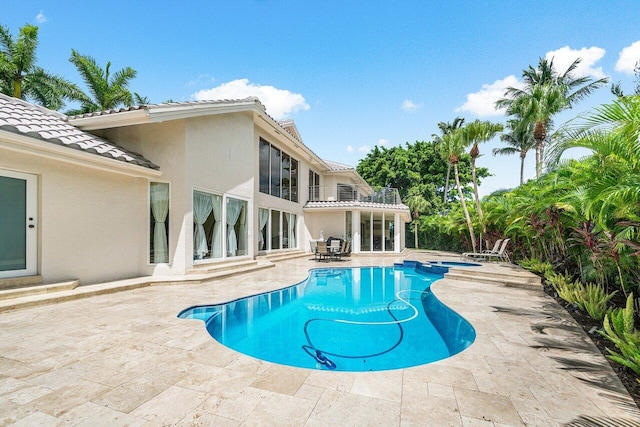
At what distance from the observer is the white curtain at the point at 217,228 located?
35.3ft

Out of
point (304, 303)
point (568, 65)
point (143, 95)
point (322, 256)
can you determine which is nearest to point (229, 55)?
point (322, 256)

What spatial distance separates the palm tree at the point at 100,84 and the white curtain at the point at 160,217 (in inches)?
711

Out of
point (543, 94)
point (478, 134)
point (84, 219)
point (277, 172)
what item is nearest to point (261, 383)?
point (84, 219)

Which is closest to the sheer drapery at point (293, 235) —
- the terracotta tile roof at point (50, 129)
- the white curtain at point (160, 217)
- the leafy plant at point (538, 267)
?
the white curtain at point (160, 217)

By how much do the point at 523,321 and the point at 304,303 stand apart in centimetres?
504

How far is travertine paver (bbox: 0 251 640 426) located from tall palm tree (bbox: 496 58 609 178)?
56.5 ft

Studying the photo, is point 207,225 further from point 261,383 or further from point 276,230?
point 261,383

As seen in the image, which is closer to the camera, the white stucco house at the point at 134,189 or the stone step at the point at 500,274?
the white stucco house at the point at 134,189

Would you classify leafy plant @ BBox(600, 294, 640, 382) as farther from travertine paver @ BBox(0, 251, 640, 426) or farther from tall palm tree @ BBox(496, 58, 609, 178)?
tall palm tree @ BBox(496, 58, 609, 178)

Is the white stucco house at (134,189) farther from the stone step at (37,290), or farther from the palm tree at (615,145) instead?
the palm tree at (615,145)

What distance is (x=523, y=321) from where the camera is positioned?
555 cm

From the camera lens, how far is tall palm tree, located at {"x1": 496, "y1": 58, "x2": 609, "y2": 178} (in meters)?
17.4

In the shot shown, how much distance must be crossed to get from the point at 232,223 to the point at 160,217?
9.58 feet

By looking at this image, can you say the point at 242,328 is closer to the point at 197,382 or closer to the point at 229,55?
the point at 197,382
